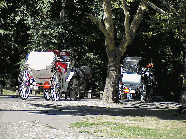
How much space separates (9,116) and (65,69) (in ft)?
26.3

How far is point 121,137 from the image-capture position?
1384 cm

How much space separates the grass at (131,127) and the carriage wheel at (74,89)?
279 inches

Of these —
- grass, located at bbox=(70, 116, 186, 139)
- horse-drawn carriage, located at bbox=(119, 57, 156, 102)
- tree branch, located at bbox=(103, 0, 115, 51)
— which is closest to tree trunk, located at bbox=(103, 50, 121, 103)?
tree branch, located at bbox=(103, 0, 115, 51)

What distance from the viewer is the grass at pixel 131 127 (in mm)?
14625

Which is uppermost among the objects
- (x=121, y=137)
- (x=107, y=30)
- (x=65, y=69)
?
(x=107, y=30)

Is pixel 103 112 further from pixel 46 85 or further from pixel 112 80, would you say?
pixel 112 80

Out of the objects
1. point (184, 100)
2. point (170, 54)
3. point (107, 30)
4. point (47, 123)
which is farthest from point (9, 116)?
point (170, 54)

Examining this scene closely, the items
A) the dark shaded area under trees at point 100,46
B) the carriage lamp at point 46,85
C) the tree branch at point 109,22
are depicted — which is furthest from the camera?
the dark shaded area under trees at point 100,46

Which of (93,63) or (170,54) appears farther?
(170,54)

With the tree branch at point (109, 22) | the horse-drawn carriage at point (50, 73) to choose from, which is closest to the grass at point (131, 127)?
the horse-drawn carriage at point (50, 73)

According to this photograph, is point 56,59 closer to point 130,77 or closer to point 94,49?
point 130,77

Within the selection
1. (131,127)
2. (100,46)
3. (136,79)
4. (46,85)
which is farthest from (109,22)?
(100,46)

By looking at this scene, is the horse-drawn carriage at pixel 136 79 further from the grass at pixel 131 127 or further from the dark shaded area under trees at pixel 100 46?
the grass at pixel 131 127

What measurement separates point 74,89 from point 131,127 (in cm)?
1173
